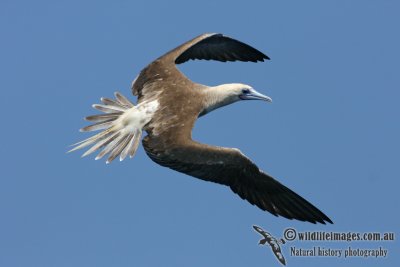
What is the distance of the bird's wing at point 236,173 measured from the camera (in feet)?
46.3

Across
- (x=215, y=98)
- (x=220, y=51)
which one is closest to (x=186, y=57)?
(x=220, y=51)

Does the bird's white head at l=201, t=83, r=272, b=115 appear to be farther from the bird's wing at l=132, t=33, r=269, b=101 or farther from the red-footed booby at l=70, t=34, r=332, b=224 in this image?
the bird's wing at l=132, t=33, r=269, b=101

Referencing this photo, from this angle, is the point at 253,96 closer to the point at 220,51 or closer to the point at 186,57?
the point at 186,57

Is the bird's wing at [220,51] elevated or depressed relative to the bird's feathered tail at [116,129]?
elevated

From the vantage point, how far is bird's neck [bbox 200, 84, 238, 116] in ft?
50.2

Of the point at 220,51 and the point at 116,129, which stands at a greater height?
the point at 220,51

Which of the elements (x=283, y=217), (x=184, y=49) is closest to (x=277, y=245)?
(x=283, y=217)

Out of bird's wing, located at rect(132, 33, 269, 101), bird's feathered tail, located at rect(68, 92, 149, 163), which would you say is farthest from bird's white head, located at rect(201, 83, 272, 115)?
bird's feathered tail, located at rect(68, 92, 149, 163)

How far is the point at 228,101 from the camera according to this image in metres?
15.8

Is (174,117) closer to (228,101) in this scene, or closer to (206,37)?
(228,101)

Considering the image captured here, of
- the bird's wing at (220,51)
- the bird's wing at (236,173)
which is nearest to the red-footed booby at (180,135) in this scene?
the bird's wing at (236,173)

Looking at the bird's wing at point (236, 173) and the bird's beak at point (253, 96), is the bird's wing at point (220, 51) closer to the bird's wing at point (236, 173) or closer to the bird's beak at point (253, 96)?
the bird's beak at point (253, 96)

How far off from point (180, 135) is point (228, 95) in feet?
5.59

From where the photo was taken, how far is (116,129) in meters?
14.9
